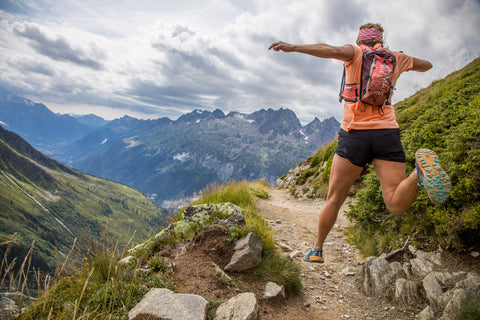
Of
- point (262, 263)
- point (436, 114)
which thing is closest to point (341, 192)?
point (262, 263)

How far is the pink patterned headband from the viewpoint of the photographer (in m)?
3.47

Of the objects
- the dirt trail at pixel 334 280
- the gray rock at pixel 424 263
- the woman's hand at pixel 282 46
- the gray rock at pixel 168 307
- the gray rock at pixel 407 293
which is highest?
the woman's hand at pixel 282 46

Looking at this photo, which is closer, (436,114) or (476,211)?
(476,211)

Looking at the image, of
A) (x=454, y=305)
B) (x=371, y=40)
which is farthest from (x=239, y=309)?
(x=371, y=40)

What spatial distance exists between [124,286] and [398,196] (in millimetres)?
3589

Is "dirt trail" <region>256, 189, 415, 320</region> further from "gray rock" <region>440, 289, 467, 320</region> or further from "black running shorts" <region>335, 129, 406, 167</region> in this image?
"black running shorts" <region>335, 129, 406, 167</region>

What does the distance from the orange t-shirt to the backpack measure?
0.18 feet

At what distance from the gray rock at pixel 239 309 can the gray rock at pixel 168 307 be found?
9.5 inches

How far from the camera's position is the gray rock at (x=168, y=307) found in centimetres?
307

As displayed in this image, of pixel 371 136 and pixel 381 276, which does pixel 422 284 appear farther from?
pixel 371 136

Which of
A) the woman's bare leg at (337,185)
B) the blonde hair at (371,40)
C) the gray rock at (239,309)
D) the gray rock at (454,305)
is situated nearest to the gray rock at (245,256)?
the gray rock at (239,309)

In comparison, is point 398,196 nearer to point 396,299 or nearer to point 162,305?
point 396,299

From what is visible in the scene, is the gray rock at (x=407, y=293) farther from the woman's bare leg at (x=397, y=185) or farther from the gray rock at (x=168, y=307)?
the gray rock at (x=168, y=307)

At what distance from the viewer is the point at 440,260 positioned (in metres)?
4.02
